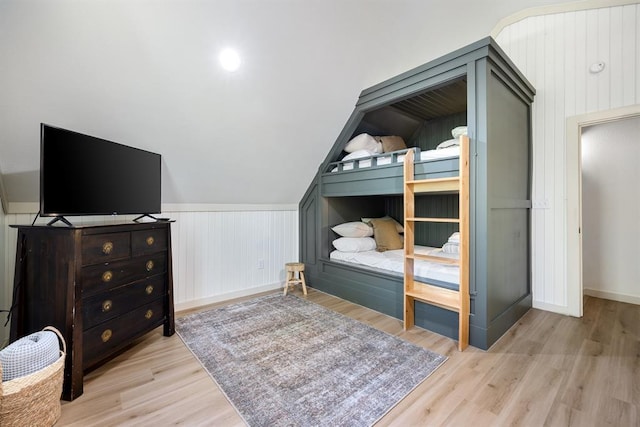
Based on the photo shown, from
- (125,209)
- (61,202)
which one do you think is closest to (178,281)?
(125,209)

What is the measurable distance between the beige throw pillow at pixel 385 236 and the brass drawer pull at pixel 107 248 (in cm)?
262

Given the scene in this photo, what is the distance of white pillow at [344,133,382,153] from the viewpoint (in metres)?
3.19

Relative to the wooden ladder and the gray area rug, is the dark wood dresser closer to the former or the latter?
the gray area rug

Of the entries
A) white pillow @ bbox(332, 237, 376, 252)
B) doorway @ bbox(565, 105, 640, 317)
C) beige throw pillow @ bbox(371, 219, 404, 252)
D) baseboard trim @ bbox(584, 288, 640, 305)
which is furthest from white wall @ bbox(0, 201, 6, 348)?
baseboard trim @ bbox(584, 288, 640, 305)

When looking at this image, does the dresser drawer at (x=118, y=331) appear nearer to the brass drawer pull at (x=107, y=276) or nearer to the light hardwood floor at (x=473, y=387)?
the light hardwood floor at (x=473, y=387)

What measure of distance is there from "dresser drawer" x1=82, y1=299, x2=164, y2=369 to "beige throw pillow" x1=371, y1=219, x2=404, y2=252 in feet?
7.80

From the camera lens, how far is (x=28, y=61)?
1.56 meters

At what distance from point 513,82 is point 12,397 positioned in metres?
3.75

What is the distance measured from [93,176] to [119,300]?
0.82m

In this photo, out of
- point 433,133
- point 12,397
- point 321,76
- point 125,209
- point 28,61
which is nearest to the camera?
point 12,397

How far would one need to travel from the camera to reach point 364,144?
126 inches

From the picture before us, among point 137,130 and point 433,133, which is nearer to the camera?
point 137,130

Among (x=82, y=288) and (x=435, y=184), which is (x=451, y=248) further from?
(x=82, y=288)

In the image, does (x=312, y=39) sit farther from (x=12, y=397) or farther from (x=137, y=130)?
(x=12, y=397)
